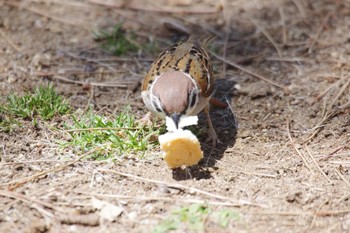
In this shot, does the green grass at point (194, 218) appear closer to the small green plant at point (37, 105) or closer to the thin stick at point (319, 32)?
the small green plant at point (37, 105)

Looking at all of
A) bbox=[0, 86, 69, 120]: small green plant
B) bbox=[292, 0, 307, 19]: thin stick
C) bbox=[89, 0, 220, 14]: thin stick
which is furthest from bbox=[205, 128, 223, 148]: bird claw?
bbox=[292, 0, 307, 19]: thin stick

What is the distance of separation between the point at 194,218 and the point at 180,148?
72 centimetres

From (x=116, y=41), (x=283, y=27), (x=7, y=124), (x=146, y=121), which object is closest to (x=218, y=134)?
(x=146, y=121)

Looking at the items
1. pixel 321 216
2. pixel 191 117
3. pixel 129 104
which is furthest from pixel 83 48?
pixel 321 216

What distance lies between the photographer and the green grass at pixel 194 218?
14.1 feet

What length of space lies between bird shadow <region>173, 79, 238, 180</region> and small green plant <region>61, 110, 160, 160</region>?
0.48 meters

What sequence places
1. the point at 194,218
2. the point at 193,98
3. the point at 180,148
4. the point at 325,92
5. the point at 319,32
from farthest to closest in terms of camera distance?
the point at 319,32 < the point at 325,92 < the point at 193,98 < the point at 180,148 < the point at 194,218

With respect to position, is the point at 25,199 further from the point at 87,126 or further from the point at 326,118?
the point at 326,118

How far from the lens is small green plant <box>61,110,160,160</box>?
5.39 metres

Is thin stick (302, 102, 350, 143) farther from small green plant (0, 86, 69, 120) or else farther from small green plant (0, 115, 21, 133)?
small green plant (0, 115, 21, 133)

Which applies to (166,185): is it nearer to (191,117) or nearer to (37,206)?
(191,117)

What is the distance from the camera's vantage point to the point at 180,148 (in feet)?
16.0

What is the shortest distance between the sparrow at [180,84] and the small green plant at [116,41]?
1.24 metres

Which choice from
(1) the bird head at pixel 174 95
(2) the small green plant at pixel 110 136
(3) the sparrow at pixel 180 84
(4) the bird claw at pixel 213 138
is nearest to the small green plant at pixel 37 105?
(2) the small green plant at pixel 110 136
